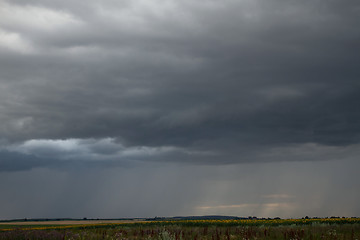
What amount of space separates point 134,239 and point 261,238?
8.33 meters

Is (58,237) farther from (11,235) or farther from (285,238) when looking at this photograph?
(285,238)

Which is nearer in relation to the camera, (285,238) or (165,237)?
(165,237)

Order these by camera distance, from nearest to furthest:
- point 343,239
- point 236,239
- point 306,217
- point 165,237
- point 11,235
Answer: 1. point 165,237
2. point 343,239
3. point 236,239
4. point 11,235
5. point 306,217

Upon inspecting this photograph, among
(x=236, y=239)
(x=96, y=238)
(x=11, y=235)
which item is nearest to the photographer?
(x=236, y=239)

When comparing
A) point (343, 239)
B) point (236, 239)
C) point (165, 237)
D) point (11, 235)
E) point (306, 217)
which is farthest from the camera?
point (306, 217)

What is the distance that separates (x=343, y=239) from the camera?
2042cm

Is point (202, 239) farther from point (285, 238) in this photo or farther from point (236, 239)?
point (285, 238)

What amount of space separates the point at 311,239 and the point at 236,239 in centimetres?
442

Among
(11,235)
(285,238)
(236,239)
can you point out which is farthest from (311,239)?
(11,235)

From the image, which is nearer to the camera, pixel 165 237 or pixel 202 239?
pixel 165 237

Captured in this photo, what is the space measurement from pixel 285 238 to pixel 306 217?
36055 millimetres

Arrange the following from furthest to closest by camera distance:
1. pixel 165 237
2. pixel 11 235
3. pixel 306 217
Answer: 1. pixel 306 217
2. pixel 11 235
3. pixel 165 237

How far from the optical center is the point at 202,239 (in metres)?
23.2

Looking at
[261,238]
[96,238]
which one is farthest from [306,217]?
[96,238]
